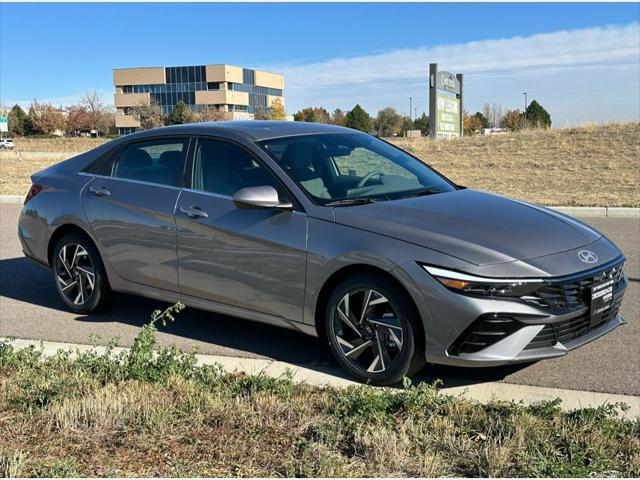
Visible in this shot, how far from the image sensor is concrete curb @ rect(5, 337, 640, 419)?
400 cm

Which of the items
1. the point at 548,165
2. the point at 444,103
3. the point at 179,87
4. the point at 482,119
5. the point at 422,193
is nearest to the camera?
the point at 422,193

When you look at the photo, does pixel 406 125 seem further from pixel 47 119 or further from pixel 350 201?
pixel 350 201

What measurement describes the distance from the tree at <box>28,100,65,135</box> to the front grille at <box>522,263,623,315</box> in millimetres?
102430

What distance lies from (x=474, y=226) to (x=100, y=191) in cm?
323

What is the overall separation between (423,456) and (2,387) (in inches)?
98.3

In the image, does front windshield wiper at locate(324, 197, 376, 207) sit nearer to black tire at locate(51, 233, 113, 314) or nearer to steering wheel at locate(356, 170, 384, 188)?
steering wheel at locate(356, 170, 384, 188)

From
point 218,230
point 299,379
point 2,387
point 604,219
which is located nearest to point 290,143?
point 218,230

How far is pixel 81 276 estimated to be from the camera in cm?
600

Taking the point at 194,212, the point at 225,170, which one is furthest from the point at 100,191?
the point at 225,170

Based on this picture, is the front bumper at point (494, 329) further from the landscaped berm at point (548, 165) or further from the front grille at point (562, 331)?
the landscaped berm at point (548, 165)

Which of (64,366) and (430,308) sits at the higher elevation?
(430,308)

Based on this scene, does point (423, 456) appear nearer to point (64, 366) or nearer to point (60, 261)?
point (64, 366)

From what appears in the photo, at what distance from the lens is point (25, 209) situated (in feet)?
21.3

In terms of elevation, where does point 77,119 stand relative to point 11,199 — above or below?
above
